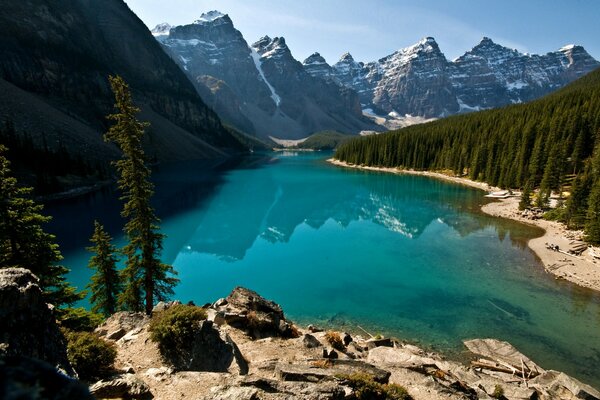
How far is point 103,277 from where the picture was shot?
24328mm

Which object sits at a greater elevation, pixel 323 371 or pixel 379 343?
pixel 323 371

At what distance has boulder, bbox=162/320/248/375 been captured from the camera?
1320 centimetres

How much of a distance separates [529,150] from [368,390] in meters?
106

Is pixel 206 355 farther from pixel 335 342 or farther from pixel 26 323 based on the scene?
pixel 335 342

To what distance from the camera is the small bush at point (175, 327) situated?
13.9 metres

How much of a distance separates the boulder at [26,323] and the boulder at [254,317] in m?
11.4

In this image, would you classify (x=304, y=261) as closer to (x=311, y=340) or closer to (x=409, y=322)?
(x=409, y=322)

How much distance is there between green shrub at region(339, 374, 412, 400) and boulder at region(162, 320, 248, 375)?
5.09 meters

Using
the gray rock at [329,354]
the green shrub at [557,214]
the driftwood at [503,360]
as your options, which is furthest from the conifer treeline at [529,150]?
the gray rock at [329,354]

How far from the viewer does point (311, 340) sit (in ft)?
58.7

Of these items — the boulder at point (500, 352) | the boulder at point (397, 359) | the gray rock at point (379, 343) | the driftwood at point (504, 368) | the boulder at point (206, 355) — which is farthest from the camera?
the boulder at point (500, 352)

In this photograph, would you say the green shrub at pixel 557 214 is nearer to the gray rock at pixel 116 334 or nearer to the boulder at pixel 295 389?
the boulder at pixel 295 389

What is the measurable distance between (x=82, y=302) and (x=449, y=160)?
410 ft

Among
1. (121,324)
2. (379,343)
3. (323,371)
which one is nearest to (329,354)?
(323,371)
